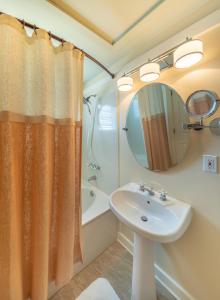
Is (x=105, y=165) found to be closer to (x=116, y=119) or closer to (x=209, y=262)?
(x=116, y=119)

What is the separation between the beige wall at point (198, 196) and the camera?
90cm

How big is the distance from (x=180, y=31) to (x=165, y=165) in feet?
3.44

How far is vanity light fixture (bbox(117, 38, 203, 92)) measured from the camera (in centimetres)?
84

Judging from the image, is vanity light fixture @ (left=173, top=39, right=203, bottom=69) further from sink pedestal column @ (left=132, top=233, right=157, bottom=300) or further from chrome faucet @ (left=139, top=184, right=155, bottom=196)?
sink pedestal column @ (left=132, top=233, right=157, bottom=300)

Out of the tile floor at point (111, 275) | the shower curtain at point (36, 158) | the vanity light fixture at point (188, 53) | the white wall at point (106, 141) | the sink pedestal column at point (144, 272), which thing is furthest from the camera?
the white wall at point (106, 141)

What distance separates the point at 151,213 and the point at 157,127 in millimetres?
770

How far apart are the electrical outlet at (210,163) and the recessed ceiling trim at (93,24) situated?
1.04 metres

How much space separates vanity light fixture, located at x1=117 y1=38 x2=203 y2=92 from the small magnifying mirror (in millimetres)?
220

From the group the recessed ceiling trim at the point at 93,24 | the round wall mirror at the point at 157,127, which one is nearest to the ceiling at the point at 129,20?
the recessed ceiling trim at the point at 93,24

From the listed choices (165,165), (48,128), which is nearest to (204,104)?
(165,165)

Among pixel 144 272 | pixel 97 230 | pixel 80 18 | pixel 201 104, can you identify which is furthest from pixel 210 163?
pixel 80 18

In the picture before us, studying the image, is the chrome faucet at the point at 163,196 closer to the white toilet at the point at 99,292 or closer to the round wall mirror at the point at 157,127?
the round wall mirror at the point at 157,127

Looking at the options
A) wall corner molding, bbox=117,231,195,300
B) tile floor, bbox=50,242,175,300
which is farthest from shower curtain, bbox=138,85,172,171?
tile floor, bbox=50,242,175,300

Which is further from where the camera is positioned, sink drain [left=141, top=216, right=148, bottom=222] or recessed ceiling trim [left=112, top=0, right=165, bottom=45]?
sink drain [left=141, top=216, right=148, bottom=222]
